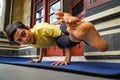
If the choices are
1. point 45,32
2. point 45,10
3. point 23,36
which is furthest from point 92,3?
point 45,10

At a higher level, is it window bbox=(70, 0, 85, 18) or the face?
window bbox=(70, 0, 85, 18)

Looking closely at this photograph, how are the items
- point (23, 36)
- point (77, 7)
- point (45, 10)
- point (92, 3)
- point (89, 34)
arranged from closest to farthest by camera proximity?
point (89, 34)
point (23, 36)
point (92, 3)
point (77, 7)
point (45, 10)

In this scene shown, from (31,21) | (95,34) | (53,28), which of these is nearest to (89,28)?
(95,34)

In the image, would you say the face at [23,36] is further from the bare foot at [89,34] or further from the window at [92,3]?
the window at [92,3]

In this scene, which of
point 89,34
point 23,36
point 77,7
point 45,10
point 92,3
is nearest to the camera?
point 89,34

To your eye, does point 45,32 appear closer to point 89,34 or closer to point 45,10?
point 89,34

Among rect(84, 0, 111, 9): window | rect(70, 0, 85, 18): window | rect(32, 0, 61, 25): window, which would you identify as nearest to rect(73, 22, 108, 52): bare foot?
rect(84, 0, 111, 9): window

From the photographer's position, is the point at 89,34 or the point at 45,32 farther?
the point at 45,32

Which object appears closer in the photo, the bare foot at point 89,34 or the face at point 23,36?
the bare foot at point 89,34

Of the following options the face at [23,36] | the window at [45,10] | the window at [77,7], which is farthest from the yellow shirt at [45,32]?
the window at [45,10]

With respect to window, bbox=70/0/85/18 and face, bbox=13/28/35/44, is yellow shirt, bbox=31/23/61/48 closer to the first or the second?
face, bbox=13/28/35/44

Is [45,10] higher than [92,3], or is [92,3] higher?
[45,10]

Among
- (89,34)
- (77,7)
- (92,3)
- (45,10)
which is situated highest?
(45,10)

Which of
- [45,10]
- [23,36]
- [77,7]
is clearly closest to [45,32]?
[23,36]
